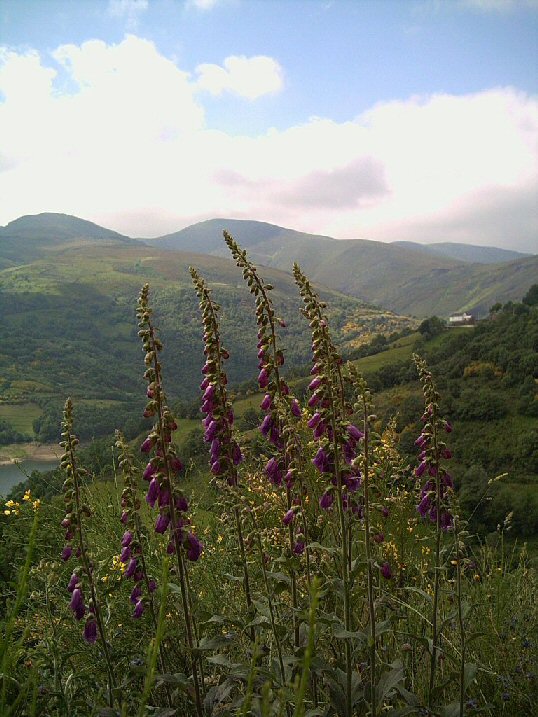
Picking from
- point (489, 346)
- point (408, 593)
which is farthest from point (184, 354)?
point (408, 593)

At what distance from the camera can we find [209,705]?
3.23 meters

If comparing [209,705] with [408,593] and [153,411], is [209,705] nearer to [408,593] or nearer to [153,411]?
[153,411]

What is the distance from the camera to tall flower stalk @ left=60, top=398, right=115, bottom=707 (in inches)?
128

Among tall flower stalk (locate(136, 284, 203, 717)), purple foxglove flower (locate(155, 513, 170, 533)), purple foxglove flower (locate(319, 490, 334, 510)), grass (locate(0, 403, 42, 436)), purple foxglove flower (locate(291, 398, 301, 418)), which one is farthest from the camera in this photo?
grass (locate(0, 403, 42, 436))

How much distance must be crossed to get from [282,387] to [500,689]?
2.98 meters

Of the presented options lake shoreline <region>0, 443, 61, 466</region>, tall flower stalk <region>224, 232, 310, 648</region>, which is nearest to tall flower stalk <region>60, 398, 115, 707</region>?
tall flower stalk <region>224, 232, 310, 648</region>

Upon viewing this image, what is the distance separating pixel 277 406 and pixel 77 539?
5.16 feet

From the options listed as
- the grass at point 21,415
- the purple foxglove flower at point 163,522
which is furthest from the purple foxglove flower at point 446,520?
the grass at point 21,415

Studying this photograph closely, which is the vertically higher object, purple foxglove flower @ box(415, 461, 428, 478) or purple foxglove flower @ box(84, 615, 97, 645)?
purple foxglove flower @ box(415, 461, 428, 478)

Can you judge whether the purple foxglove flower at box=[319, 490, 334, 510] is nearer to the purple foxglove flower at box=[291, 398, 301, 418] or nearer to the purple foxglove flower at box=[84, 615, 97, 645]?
the purple foxglove flower at box=[291, 398, 301, 418]

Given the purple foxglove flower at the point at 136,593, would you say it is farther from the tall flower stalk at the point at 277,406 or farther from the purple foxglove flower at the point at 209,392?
the purple foxglove flower at the point at 209,392

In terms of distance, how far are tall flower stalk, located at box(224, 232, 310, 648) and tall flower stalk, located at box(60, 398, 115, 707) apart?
1.26 m

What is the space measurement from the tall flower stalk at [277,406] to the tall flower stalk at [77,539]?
49.6 inches

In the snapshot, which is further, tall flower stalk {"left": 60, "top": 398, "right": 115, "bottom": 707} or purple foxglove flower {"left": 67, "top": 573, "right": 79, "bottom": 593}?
purple foxglove flower {"left": 67, "top": 573, "right": 79, "bottom": 593}
